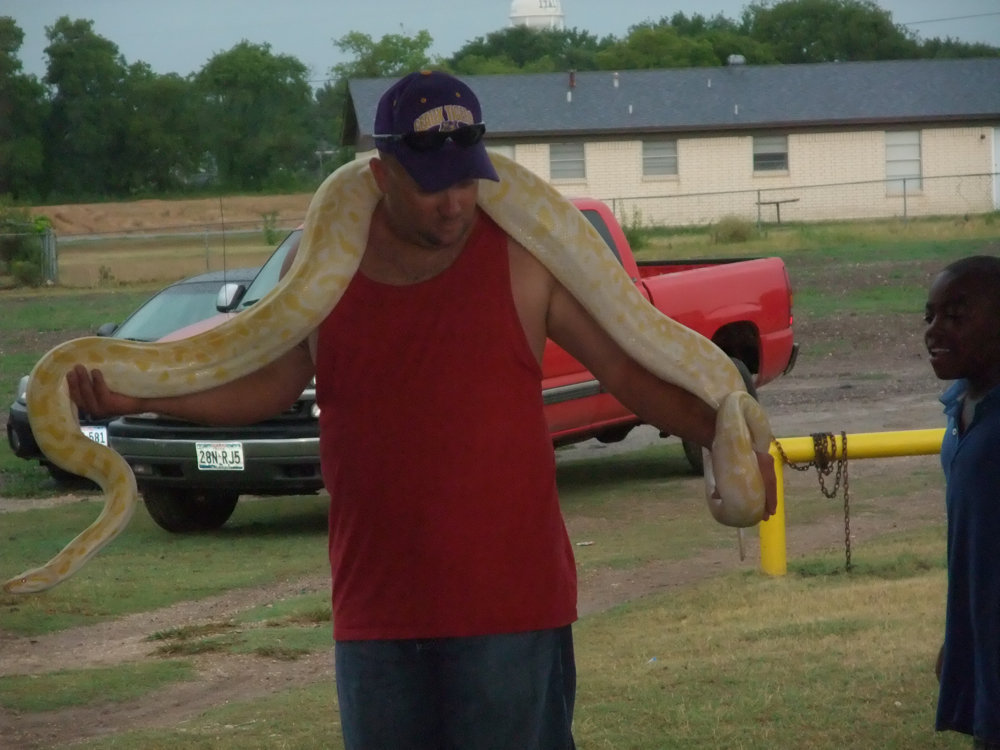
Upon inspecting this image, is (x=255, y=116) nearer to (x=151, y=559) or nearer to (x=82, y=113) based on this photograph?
(x=82, y=113)

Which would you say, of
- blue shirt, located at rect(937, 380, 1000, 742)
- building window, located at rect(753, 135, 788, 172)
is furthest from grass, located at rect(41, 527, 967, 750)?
building window, located at rect(753, 135, 788, 172)

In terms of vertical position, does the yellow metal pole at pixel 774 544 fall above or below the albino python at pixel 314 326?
below

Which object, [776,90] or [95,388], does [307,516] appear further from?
[776,90]

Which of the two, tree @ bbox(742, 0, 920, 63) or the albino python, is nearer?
the albino python

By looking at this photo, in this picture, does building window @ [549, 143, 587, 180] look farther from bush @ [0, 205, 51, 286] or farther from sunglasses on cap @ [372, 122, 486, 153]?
sunglasses on cap @ [372, 122, 486, 153]

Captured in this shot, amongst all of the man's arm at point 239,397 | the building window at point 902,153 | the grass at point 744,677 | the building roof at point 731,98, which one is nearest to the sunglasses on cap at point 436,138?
the man's arm at point 239,397

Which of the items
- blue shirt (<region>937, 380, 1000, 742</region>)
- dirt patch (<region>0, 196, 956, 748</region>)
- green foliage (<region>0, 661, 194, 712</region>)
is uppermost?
blue shirt (<region>937, 380, 1000, 742</region>)

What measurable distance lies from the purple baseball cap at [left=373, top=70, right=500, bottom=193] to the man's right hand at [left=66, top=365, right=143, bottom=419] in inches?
32.5

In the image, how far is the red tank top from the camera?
9.27ft

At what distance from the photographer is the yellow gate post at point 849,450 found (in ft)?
24.3

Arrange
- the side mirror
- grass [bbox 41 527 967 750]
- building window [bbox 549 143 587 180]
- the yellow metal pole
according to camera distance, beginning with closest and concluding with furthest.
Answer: grass [bbox 41 527 967 750]
the yellow metal pole
the side mirror
building window [bbox 549 143 587 180]

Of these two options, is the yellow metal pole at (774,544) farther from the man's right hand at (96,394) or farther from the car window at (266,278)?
the man's right hand at (96,394)

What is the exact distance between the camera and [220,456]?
31.4ft

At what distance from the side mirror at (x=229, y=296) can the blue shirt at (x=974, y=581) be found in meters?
6.52
